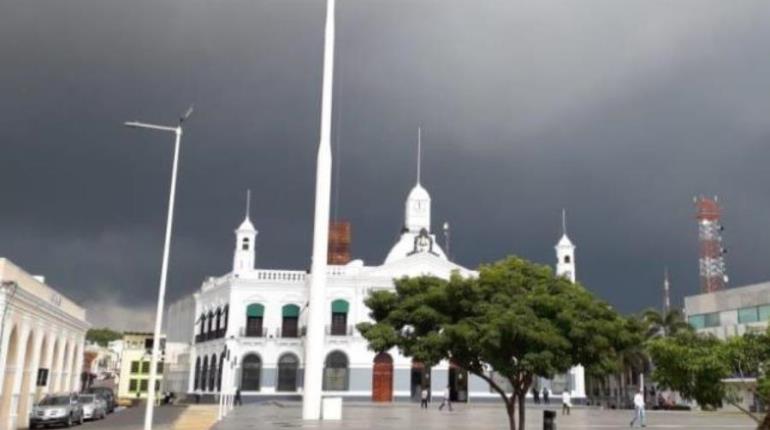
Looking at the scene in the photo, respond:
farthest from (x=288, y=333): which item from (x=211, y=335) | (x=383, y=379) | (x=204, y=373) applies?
(x=204, y=373)

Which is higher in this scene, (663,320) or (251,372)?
(663,320)

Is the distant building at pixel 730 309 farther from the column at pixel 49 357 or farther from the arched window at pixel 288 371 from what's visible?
the column at pixel 49 357

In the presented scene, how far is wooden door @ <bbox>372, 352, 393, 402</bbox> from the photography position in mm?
62250

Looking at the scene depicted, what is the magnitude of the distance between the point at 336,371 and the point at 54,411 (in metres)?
30.9

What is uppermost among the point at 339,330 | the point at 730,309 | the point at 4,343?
the point at 730,309

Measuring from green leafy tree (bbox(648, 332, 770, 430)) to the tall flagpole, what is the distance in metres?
16.7

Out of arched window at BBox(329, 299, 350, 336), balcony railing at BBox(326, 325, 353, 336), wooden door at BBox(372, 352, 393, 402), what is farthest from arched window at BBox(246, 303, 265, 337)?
wooden door at BBox(372, 352, 393, 402)

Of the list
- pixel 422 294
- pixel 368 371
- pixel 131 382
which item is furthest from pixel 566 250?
pixel 131 382

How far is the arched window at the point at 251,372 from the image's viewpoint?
63.2m

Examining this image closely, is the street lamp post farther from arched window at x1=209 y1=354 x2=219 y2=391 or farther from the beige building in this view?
arched window at x1=209 y1=354 x2=219 y2=391

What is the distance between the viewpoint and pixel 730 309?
208 feet

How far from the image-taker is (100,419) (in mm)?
42719

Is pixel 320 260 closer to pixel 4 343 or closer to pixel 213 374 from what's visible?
pixel 4 343

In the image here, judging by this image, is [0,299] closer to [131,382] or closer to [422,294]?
[422,294]
